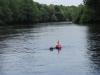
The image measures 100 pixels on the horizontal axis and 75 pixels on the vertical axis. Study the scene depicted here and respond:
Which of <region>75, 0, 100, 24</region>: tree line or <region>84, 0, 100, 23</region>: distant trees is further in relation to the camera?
<region>75, 0, 100, 24</region>: tree line

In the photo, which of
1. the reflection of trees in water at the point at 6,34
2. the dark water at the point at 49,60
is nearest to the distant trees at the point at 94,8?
the reflection of trees in water at the point at 6,34

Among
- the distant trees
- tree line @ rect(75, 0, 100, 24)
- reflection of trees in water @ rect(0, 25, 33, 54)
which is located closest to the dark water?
reflection of trees in water @ rect(0, 25, 33, 54)

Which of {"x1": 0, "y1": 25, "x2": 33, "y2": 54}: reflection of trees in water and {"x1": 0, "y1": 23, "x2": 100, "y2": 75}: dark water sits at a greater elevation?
{"x1": 0, "y1": 23, "x2": 100, "y2": 75}: dark water

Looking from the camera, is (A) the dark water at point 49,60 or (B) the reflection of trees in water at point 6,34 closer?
(A) the dark water at point 49,60

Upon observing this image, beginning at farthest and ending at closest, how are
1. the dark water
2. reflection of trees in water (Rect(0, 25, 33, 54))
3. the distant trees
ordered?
the distant trees
reflection of trees in water (Rect(0, 25, 33, 54))
the dark water

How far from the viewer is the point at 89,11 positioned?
158 meters

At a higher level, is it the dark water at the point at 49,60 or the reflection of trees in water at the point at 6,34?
the dark water at the point at 49,60

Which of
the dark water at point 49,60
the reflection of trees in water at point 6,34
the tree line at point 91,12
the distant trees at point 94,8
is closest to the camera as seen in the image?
A: the dark water at point 49,60

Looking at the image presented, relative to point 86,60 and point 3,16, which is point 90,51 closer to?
point 86,60

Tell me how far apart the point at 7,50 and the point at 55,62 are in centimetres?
1466

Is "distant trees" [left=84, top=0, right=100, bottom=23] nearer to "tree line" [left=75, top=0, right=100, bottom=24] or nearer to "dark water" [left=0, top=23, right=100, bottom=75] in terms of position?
"tree line" [left=75, top=0, right=100, bottom=24]

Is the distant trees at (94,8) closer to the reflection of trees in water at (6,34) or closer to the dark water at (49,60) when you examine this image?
the reflection of trees in water at (6,34)

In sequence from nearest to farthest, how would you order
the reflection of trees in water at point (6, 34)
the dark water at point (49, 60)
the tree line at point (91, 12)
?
the dark water at point (49, 60)
the reflection of trees in water at point (6, 34)
the tree line at point (91, 12)

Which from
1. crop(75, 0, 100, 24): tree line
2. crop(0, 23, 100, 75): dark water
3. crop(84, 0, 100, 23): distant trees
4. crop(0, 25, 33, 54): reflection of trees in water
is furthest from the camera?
crop(75, 0, 100, 24): tree line
